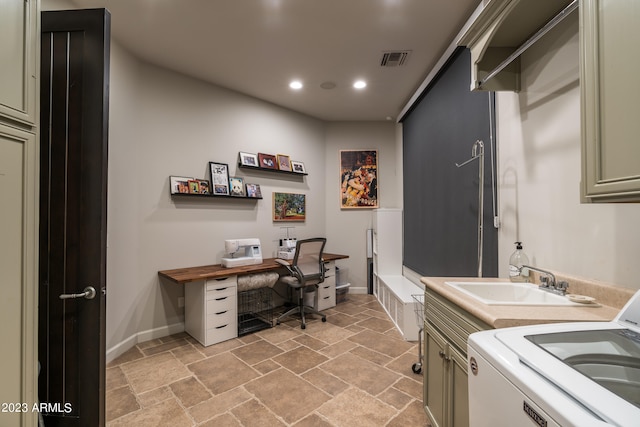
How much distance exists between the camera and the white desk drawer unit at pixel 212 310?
9.46 ft

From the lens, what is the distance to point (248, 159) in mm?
3820

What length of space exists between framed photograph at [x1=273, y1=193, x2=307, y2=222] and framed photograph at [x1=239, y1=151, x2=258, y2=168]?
1.87ft

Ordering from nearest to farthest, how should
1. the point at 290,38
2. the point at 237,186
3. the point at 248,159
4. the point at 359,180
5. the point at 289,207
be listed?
the point at 290,38 < the point at 237,186 < the point at 248,159 < the point at 289,207 < the point at 359,180

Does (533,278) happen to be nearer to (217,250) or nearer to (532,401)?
(532,401)

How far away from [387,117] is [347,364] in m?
3.82

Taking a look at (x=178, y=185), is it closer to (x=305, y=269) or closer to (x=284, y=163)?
(x=284, y=163)

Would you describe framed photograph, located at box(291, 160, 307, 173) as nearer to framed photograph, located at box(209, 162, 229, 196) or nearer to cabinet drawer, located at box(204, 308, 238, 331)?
framed photograph, located at box(209, 162, 229, 196)

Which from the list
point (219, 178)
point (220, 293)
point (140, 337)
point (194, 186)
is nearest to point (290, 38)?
point (219, 178)

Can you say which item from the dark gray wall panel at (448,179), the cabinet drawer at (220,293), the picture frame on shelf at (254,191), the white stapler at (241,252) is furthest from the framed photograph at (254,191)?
the dark gray wall panel at (448,179)

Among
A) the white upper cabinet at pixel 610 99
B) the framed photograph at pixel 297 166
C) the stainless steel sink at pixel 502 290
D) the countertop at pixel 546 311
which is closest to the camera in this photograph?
the white upper cabinet at pixel 610 99

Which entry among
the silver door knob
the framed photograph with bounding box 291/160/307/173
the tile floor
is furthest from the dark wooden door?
the framed photograph with bounding box 291/160/307/173

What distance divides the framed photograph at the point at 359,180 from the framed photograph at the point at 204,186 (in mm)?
2297

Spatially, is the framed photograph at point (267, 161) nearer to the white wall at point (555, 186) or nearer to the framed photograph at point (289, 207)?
the framed photograph at point (289, 207)

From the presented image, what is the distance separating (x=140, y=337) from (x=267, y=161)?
2629mm
